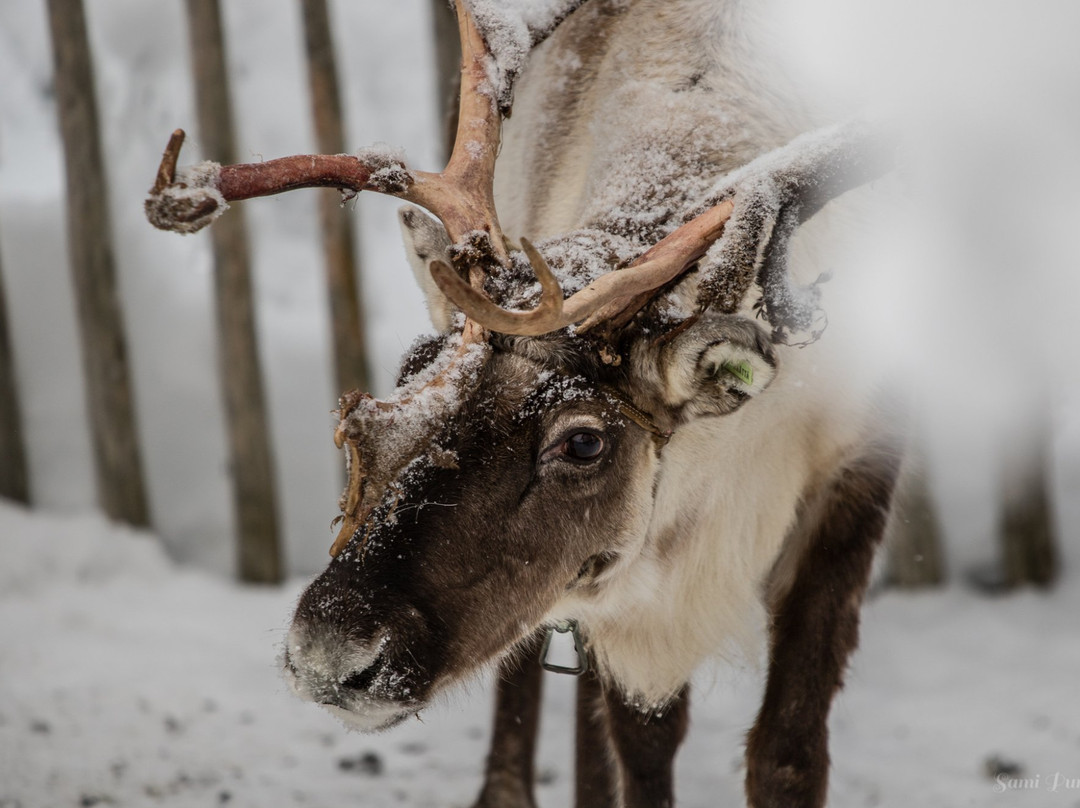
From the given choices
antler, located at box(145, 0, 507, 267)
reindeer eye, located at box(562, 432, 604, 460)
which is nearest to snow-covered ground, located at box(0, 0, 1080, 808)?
reindeer eye, located at box(562, 432, 604, 460)

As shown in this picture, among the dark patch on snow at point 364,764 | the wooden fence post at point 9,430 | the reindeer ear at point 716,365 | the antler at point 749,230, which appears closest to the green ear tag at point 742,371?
the reindeer ear at point 716,365

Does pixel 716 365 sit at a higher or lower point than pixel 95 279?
lower

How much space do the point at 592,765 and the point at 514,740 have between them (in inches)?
14.4

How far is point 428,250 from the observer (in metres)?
2.43

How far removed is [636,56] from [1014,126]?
167cm

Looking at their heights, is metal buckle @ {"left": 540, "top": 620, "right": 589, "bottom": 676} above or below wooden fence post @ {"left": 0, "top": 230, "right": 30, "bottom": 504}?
below

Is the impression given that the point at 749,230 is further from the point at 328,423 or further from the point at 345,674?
the point at 328,423

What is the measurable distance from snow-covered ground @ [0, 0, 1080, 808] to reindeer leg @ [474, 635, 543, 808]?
0.68 ft

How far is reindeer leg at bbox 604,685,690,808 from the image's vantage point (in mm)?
3152

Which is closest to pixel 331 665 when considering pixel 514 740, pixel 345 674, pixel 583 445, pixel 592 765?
pixel 345 674

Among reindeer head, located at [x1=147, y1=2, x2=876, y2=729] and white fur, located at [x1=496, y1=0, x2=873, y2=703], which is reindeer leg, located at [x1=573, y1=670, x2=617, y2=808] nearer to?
white fur, located at [x1=496, y1=0, x2=873, y2=703]

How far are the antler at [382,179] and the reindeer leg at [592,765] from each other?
66.3 inches

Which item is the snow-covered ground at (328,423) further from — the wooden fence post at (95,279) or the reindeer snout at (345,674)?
the reindeer snout at (345,674)

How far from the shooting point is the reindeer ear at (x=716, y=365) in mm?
2137
